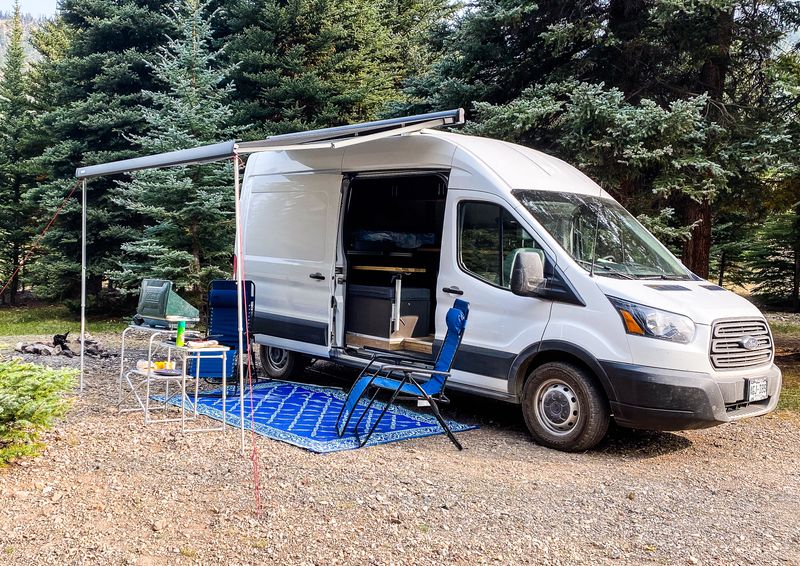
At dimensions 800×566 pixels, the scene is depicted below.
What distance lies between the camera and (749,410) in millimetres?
5613

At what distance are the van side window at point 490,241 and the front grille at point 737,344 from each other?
1429 millimetres

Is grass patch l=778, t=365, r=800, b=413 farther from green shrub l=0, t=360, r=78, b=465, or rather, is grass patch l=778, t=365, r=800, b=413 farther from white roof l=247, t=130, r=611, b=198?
green shrub l=0, t=360, r=78, b=465

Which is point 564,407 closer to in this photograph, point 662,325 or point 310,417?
point 662,325

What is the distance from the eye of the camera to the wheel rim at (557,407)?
572 centimetres

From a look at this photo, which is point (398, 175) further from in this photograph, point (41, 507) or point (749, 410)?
point (41, 507)

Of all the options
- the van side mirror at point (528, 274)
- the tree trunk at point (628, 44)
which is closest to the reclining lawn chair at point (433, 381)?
the van side mirror at point (528, 274)

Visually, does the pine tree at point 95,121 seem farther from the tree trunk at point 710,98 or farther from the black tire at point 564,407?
the black tire at point 564,407

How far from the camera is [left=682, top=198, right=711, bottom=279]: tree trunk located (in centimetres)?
995

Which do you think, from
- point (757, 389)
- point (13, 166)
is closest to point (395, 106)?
point (757, 389)

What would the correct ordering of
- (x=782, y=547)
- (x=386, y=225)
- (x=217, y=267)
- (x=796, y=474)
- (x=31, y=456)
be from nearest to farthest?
(x=782, y=547)
(x=31, y=456)
(x=796, y=474)
(x=386, y=225)
(x=217, y=267)

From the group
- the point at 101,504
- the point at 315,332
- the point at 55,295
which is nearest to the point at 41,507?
the point at 101,504

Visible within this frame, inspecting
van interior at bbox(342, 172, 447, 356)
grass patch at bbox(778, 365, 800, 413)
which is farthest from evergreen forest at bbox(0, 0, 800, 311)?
van interior at bbox(342, 172, 447, 356)

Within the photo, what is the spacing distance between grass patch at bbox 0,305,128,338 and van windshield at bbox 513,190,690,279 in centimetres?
908

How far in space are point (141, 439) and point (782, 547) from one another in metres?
4.34
